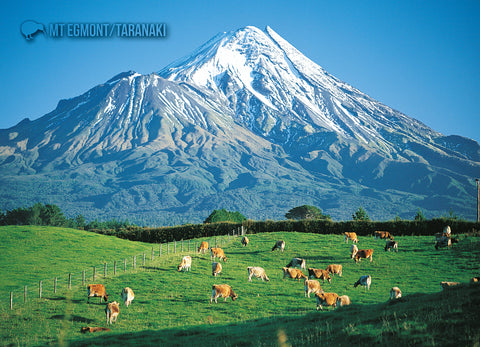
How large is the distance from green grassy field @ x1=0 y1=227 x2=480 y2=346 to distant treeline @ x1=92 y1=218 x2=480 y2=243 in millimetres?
9145

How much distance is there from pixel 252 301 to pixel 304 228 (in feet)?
133

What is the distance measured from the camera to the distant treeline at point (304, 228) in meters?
62.4

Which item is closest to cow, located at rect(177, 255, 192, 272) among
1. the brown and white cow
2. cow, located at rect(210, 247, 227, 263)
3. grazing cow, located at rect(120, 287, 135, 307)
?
cow, located at rect(210, 247, 227, 263)

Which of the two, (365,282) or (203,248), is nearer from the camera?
(365,282)

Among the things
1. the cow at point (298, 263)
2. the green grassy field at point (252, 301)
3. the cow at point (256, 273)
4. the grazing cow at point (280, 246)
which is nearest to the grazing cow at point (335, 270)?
the green grassy field at point (252, 301)

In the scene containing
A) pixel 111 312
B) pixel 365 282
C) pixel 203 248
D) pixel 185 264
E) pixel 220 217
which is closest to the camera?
pixel 111 312

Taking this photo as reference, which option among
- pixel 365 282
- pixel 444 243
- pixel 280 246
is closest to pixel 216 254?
pixel 280 246

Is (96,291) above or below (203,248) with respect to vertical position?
below

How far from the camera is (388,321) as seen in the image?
53.1 ft

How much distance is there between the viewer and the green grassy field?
52.2ft

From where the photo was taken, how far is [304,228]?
6869 centimetres

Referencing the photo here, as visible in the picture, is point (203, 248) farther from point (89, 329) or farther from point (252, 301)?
point (89, 329)

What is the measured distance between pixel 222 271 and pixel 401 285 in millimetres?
14033

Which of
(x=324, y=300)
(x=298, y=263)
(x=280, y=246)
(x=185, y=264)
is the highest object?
(x=280, y=246)
